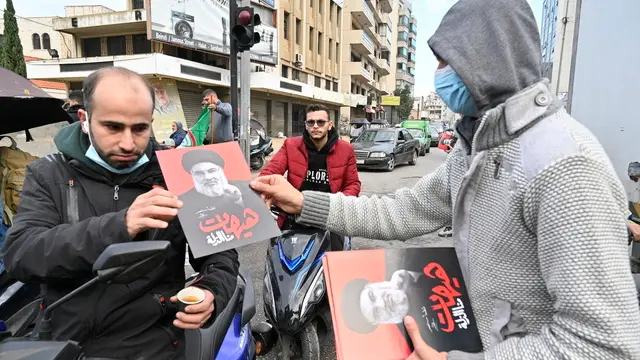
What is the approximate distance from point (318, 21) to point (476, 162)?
3631cm

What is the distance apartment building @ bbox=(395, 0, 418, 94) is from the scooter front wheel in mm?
77628

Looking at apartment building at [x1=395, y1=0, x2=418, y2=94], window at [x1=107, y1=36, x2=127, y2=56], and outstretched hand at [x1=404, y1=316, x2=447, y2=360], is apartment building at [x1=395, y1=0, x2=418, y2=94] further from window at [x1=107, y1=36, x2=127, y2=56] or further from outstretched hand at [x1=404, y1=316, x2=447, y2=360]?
outstretched hand at [x1=404, y1=316, x2=447, y2=360]

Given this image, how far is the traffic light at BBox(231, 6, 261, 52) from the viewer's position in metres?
6.38

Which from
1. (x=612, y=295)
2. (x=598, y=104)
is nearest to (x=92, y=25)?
(x=598, y=104)

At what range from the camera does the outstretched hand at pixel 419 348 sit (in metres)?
1.06

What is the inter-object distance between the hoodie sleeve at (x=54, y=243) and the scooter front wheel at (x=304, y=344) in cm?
175

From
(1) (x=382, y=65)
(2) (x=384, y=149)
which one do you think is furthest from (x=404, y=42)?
(2) (x=384, y=149)

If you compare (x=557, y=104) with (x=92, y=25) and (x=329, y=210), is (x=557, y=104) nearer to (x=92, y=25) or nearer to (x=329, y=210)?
(x=329, y=210)

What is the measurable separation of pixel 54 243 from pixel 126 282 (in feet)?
→ 1.42

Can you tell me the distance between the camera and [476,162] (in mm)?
1078

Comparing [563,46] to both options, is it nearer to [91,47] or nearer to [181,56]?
[181,56]

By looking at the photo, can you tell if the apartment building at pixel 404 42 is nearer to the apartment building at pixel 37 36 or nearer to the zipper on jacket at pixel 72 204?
the apartment building at pixel 37 36

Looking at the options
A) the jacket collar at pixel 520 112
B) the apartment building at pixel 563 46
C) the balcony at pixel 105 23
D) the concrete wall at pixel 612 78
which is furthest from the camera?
the balcony at pixel 105 23

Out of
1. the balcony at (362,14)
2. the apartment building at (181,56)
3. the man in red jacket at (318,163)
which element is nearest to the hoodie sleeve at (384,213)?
the man in red jacket at (318,163)
